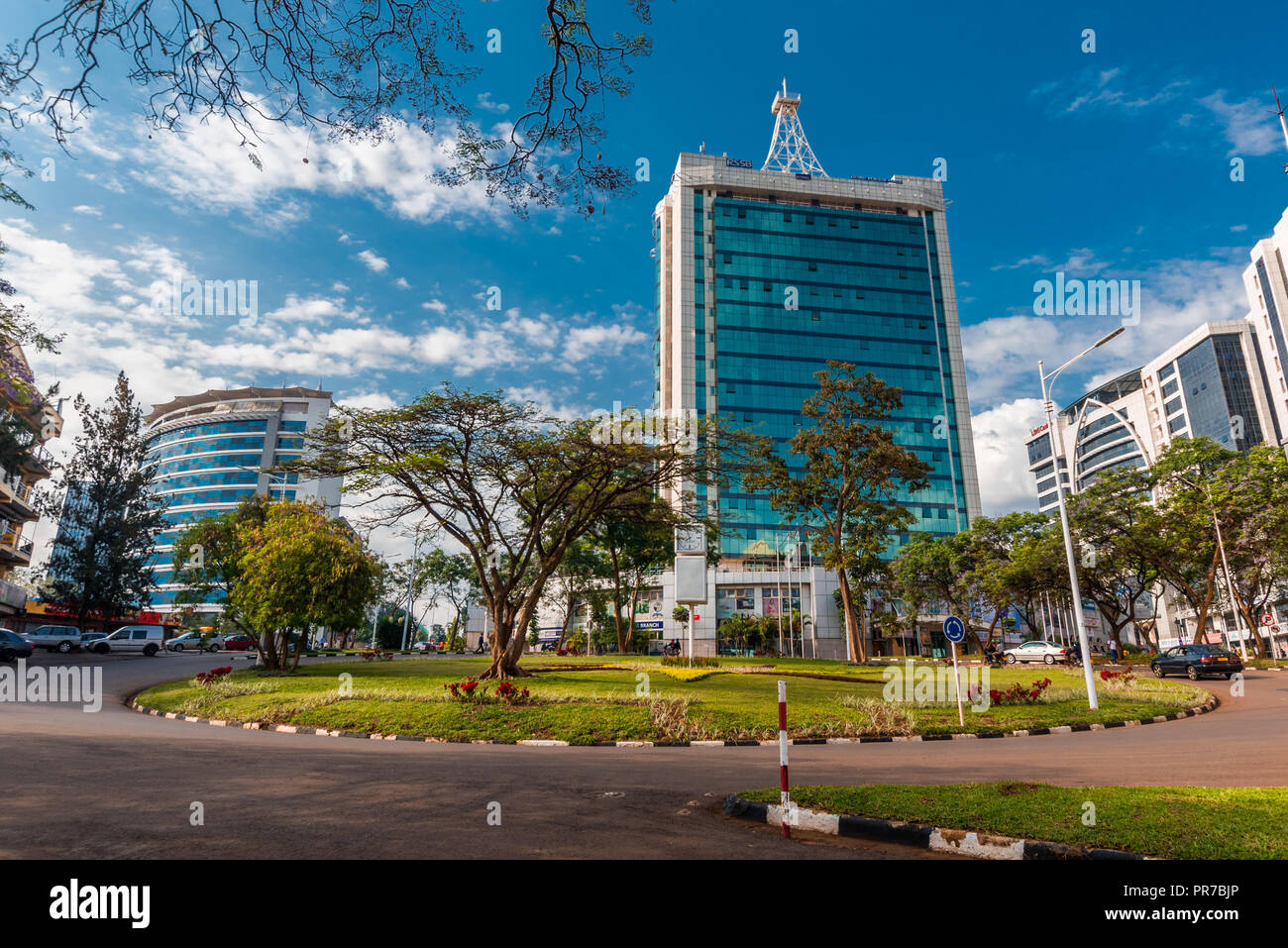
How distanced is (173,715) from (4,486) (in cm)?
3712

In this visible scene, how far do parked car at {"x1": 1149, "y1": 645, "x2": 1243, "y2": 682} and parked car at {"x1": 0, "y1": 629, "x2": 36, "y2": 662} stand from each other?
1967 inches

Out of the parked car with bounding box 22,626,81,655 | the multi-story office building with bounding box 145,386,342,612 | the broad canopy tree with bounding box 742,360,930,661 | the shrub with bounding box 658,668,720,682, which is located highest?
the multi-story office building with bounding box 145,386,342,612

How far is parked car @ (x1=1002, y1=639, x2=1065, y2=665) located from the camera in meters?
43.2

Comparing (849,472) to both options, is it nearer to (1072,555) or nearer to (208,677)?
(1072,555)

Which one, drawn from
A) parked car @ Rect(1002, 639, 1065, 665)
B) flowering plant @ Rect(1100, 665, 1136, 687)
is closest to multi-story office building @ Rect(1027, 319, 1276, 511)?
parked car @ Rect(1002, 639, 1065, 665)

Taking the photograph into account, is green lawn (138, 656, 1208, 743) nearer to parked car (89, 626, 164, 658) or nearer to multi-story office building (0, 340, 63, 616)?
parked car (89, 626, 164, 658)

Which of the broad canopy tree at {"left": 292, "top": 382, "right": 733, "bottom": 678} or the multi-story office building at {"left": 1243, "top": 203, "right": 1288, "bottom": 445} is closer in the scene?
the broad canopy tree at {"left": 292, "top": 382, "right": 733, "bottom": 678}

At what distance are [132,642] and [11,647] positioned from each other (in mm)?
13205

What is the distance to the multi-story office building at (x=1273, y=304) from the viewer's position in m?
82.4

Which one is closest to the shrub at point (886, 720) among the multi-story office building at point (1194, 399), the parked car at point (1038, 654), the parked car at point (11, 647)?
the parked car at point (1038, 654)

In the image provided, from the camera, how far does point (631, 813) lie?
654cm

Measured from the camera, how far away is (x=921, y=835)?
5.80 meters

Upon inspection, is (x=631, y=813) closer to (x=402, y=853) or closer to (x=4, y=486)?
(x=402, y=853)
